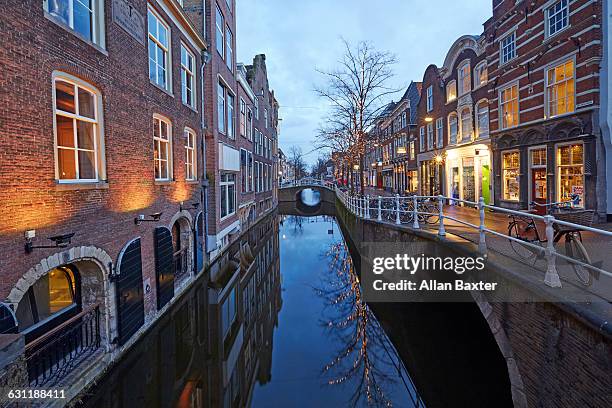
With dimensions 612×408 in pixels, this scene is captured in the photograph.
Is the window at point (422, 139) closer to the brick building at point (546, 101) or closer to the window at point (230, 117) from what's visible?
the brick building at point (546, 101)

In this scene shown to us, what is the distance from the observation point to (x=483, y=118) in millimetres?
17953

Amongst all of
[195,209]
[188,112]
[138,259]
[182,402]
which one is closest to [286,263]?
[195,209]

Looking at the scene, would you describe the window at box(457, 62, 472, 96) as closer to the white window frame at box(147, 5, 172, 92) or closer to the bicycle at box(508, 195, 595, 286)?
the bicycle at box(508, 195, 595, 286)

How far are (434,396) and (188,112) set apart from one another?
1088 cm

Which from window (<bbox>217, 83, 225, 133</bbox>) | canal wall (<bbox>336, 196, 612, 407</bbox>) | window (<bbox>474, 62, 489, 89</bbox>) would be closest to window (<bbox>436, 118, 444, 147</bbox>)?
window (<bbox>474, 62, 489, 89</bbox>)

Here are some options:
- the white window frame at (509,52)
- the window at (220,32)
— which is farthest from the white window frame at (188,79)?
the white window frame at (509,52)

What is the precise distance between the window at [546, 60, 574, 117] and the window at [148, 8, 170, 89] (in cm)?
1304

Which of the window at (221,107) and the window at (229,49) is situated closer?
the window at (221,107)

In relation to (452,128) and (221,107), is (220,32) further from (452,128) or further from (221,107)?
(452,128)

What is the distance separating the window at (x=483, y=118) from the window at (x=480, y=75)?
1.06m

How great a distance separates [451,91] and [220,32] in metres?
14.2

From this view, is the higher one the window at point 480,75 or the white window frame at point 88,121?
the window at point 480,75

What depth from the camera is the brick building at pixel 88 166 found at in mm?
4633

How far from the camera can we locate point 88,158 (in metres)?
6.39
